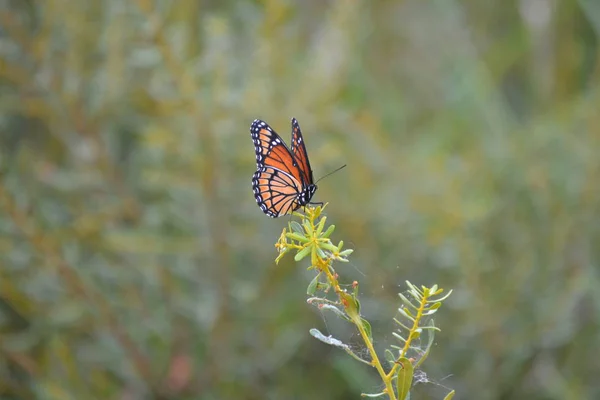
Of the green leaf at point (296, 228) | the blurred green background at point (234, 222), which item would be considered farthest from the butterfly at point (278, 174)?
the blurred green background at point (234, 222)

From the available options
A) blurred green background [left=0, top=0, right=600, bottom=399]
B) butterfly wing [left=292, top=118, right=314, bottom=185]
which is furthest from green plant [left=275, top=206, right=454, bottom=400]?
blurred green background [left=0, top=0, right=600, bottom=399]

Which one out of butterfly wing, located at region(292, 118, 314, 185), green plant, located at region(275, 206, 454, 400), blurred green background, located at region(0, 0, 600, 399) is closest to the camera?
green plant, located at region(275, 206, 454, 400)

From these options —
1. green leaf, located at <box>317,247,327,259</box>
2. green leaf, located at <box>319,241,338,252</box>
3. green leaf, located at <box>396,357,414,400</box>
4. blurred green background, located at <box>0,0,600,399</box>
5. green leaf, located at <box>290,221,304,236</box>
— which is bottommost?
green leaf, located at <box>396,357,414,400</box>

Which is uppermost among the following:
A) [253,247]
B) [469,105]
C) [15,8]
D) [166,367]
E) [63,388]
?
[469,105]

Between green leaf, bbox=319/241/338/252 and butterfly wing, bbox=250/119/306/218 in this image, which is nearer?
green leaf, bbox=319/241/338/252

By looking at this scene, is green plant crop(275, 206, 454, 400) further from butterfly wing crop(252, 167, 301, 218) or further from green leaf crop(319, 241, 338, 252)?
butterfly wing crop(252, 167, 301, 218)

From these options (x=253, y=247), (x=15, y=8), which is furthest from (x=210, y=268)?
(x=15, y=8)

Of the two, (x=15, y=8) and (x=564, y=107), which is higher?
(x=564, y=107)

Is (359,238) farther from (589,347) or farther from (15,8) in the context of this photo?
(15,8)
